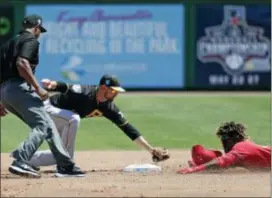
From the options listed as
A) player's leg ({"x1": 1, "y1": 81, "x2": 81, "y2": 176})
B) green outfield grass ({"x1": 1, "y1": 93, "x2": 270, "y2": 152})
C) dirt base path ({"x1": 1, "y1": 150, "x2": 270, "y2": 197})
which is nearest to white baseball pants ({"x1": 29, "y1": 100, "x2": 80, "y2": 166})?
dirt base path ({"x1": 1, "y1": 150, "x2": 270, "y2": 197})

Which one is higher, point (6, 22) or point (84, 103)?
point (84, 103)

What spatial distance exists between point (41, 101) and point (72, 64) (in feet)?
63.8

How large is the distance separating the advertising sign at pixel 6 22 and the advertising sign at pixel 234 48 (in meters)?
6.54

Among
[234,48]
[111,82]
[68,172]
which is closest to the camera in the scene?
[68,172]

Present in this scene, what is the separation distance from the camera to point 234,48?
28391 mm

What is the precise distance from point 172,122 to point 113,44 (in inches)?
444

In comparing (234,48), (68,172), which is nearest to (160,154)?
(68,172)

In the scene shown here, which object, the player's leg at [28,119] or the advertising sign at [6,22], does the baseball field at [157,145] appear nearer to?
the player's leg at [28,119]

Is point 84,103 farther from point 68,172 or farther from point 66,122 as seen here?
point 68,172

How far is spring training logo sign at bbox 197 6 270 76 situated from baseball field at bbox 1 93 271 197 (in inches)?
88.9

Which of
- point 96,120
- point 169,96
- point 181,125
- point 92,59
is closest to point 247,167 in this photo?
point 181,125

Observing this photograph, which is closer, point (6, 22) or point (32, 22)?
point (32, 22)

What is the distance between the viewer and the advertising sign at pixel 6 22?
2814cm

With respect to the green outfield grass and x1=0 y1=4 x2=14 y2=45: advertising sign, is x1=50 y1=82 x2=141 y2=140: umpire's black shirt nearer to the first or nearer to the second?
the green outfield grass
